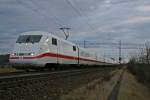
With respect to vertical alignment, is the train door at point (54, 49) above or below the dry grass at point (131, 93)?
above

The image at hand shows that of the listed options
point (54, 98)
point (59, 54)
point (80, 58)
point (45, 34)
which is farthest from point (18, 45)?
point (80, 58)

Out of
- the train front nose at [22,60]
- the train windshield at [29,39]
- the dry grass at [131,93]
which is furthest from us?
the train windshield at [29,39]

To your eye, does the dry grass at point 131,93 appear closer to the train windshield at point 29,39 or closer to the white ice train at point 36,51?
the white ice train at point 36,51

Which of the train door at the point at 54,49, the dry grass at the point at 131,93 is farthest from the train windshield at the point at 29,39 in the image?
the dry grass at the point at 131,93

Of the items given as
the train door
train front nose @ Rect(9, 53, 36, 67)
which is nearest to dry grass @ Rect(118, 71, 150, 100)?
the train door

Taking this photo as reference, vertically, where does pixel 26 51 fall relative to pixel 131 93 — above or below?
above

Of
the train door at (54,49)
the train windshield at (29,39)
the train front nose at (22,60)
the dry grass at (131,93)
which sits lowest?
the dry grass at (131,93)

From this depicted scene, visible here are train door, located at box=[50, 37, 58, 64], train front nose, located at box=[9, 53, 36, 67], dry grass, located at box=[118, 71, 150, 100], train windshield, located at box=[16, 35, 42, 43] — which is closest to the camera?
dry grass, located at box=[118, 71, 150, 100]

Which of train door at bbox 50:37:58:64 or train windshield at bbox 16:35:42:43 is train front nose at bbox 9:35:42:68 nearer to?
train windshield at bbox 16:35:42:43

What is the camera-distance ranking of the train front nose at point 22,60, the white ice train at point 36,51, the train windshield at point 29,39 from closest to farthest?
the train front nose at point 22,60, the white ice train at point 36,51, the train windshield at point 29,39

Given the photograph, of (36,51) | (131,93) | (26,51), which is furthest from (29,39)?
(131,93)

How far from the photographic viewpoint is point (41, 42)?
25.6 meters

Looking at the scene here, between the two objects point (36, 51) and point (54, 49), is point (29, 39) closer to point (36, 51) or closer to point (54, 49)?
point (36, 51)

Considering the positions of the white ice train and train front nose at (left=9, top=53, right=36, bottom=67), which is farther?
the white ice train
